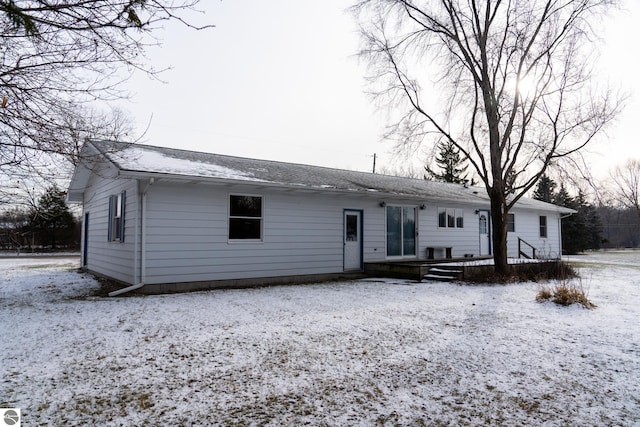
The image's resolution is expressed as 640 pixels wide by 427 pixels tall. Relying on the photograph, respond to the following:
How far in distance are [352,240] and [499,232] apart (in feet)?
15.2

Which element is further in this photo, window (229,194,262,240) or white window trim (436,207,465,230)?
white window trim (436,207,465,230)

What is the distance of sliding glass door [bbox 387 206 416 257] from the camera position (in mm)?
14180

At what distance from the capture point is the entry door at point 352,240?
42.4ft

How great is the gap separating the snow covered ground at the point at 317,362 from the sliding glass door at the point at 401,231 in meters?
6.14

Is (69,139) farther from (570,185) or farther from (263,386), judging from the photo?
(570,185)

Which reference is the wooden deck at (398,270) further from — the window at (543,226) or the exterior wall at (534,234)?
the window at (543,226)

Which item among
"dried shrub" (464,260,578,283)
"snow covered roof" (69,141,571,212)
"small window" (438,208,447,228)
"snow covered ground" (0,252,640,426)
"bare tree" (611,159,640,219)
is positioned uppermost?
"bare tree" (611,159,640,219)

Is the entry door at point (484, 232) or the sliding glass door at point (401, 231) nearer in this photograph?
the sliding glass door at point (401, 231)

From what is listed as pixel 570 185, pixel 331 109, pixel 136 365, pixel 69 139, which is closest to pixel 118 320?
pixel 136 365

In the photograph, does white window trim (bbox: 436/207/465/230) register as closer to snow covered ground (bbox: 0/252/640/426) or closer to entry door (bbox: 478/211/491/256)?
entry door (bbox: 478/211/491/256)

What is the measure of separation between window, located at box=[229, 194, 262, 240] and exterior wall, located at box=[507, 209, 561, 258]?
1339cm

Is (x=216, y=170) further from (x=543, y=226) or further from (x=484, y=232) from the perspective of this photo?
(x=543, y=226)

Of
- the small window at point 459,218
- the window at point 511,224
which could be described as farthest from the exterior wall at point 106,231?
the window at point 511,224

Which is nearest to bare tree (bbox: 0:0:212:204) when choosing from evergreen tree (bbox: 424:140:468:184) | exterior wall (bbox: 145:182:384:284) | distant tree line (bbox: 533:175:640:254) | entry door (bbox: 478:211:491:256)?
exterior wall (bbox: 145:182:384:284)
